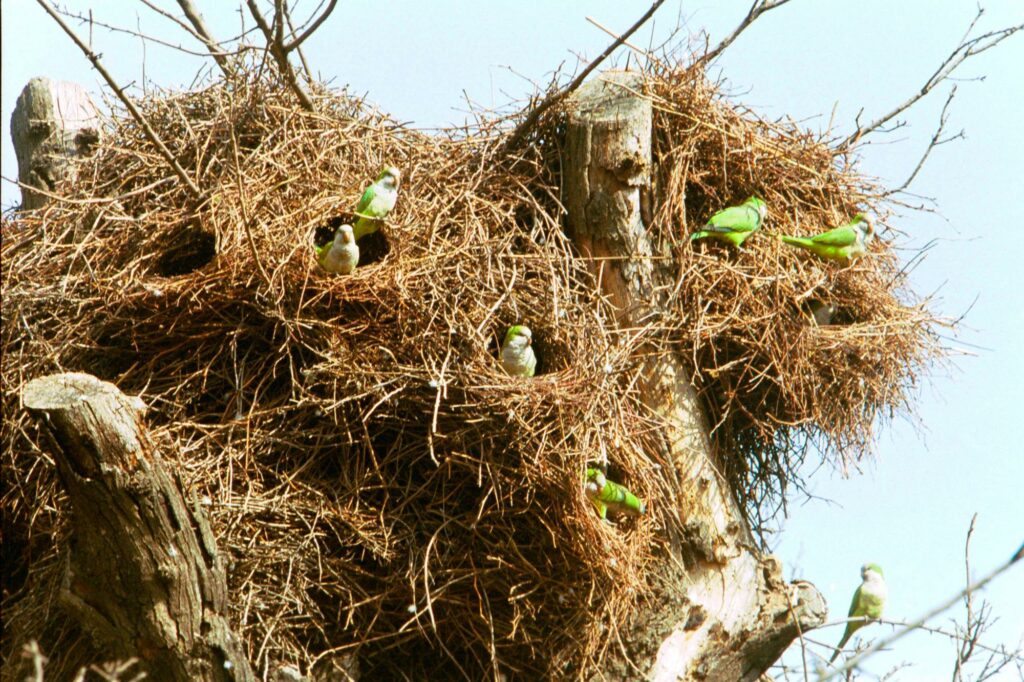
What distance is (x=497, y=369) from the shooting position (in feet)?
13.2

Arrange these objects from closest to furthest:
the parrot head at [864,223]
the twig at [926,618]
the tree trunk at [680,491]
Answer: the twig at [926,618], the tree trunk at [680,491], the parrot head at [864,223]

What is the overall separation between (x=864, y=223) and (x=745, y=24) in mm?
994

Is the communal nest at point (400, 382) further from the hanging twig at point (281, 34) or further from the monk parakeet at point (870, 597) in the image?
the monk parakeet at point (870, 597)

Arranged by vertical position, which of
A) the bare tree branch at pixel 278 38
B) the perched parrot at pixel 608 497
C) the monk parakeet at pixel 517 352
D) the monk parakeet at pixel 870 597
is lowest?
the perched parrot at pixel 608 497

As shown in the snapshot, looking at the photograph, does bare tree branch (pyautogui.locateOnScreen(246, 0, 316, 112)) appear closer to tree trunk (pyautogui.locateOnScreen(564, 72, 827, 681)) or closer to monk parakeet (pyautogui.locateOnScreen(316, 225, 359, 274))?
monk parakeet (pyautogui.locateOnScreen(316, 225, 359, 274))

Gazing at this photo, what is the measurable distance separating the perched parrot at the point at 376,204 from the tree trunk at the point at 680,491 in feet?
2.47

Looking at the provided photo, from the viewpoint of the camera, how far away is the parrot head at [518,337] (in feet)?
13.4

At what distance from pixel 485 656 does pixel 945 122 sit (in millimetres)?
3329

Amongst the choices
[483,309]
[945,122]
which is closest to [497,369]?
[483,309]

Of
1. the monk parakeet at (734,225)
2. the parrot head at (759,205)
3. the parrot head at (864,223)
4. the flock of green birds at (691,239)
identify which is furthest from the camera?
the parrot head at (864,223)

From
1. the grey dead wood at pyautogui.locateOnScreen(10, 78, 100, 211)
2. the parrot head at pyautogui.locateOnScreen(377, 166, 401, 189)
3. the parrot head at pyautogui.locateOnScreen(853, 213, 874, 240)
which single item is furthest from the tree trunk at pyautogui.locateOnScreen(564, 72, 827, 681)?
the grey dead wood at pyautogui.locateOnScreen(10, 78, 100, 211)

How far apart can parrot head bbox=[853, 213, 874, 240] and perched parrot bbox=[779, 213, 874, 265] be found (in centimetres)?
6

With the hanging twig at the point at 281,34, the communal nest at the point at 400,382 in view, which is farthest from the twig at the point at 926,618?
the hanging twig at the point at 281,34

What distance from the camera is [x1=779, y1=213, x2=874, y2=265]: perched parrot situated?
463cm
